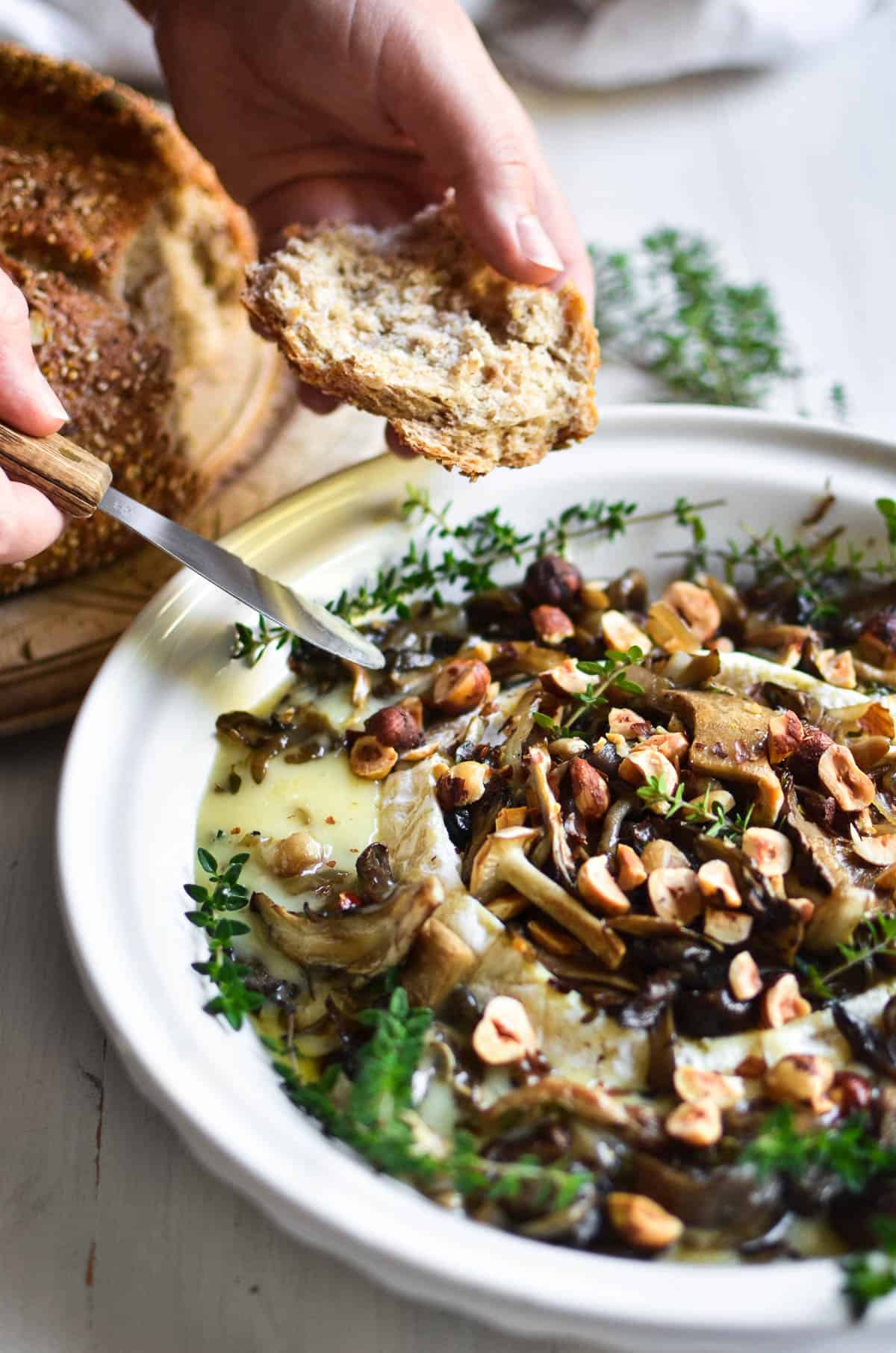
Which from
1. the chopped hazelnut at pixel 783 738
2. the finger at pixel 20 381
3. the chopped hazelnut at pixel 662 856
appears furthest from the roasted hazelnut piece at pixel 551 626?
the finger at pixel 20 381

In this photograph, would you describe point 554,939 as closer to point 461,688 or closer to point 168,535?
point 461,688

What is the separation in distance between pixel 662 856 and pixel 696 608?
0.76 meters

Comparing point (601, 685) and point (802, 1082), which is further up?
point (601, 685)

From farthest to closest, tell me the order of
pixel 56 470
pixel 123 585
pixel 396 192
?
1. pixel 396 192
2. pixel 123 585
3. pixel 56 470

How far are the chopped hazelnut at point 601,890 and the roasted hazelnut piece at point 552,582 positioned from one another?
0.77 m

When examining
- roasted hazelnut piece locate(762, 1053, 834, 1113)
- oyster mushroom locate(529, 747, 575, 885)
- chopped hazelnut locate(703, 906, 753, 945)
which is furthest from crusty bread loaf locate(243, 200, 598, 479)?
roasted hazelnut piece locate(762, 1053, 834, 1113)

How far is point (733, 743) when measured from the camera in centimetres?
198

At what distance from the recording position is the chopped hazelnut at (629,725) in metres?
2.06

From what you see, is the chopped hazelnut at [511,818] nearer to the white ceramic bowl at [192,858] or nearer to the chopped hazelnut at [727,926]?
the chopped hazelnut at [727,926]

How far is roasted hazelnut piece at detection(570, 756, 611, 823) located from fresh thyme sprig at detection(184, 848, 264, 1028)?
0.58 meters

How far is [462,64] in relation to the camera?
248cm

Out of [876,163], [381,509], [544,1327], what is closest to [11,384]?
[381,509]

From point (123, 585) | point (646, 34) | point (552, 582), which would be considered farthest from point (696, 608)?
point (646, 34)

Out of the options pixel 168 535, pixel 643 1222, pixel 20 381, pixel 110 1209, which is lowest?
pixel 110 1209
